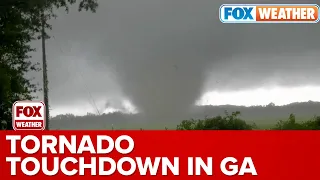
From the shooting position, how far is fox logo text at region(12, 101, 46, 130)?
543cm

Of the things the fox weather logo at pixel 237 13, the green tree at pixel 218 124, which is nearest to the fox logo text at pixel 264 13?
the fox weather logo at pixel 237 13

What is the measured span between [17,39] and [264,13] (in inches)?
118

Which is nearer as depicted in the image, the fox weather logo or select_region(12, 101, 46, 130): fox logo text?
select_region(12, 101, 46, 130): fox logo text

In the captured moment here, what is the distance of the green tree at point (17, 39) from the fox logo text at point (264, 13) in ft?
5.20

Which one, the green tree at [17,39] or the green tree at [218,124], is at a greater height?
the green tree at [17,39]

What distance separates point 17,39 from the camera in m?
5.83

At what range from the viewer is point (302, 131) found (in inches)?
210

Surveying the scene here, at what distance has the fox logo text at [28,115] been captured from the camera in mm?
5434

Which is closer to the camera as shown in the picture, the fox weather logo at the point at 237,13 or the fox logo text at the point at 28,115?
the fox logo text at the point at 28,115

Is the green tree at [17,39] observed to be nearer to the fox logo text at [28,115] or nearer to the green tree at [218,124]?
the fox logo text at [28,115]

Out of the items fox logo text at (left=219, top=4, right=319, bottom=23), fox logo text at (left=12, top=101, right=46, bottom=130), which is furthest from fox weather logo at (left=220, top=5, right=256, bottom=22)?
fox logo text at (left=12, top=101, right=46, bottom=130)

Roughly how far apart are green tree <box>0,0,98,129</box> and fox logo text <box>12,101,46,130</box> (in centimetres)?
9

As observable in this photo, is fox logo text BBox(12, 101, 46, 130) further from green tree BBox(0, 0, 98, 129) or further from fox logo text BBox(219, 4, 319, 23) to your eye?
fox logo text BBox(219, 4, 319, 23)

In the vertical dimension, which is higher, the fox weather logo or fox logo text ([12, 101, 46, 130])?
the fox weather logo
